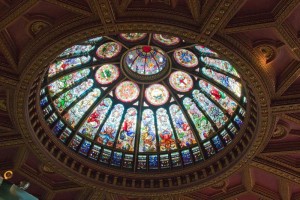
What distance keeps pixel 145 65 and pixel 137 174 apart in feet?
17.1

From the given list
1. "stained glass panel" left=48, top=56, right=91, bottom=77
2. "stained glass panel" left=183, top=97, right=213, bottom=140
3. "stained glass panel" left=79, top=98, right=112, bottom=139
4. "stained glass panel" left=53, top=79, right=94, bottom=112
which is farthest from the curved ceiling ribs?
"stained glass panel" left=79, top=98, right=112, bottom=139

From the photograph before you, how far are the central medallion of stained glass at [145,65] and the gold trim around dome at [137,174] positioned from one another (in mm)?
4626

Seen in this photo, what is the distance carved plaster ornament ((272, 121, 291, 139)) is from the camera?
54.6 feet

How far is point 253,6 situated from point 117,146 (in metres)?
10.6

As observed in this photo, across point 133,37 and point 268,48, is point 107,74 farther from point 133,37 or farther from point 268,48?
point 268,48

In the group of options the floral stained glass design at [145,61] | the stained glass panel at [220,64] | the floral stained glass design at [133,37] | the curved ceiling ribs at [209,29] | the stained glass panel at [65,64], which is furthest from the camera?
the floral stained glass design at [145,61]

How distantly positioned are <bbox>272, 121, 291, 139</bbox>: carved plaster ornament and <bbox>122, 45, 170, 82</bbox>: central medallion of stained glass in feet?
19.6

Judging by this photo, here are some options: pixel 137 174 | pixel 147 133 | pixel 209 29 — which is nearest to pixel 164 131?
pixel 147 133

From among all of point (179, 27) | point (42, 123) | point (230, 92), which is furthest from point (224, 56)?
point (42, 123)

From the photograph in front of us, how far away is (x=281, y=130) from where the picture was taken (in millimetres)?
16891

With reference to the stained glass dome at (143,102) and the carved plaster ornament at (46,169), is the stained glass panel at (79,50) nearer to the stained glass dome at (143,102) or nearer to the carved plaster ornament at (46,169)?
the stained glass dome at (143,102)

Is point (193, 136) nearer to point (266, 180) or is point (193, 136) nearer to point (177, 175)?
point (177, 175)

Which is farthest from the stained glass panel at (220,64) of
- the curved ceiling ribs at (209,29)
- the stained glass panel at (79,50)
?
the stained glass panel at (79,50)

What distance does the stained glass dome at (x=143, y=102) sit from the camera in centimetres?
1914
